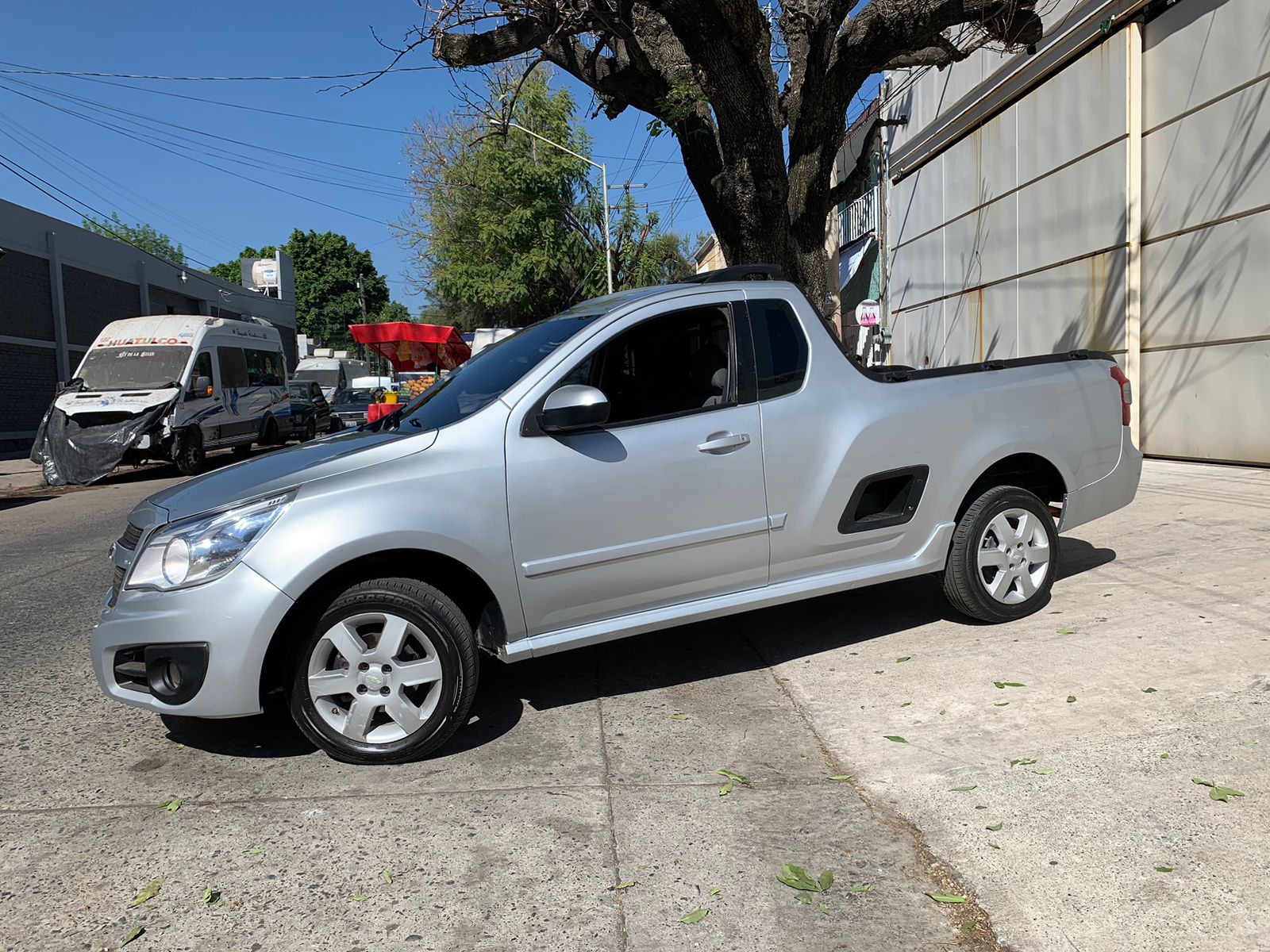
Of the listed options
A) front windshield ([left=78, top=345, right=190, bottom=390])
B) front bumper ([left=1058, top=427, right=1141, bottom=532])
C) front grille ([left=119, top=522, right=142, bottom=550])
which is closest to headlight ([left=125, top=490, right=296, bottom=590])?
front grille ([left=119, top=522, right=142, bottom=550])

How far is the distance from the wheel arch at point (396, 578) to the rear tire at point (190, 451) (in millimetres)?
13936

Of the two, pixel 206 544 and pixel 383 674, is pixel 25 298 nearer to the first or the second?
pixel 206 544

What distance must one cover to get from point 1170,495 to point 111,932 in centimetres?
915

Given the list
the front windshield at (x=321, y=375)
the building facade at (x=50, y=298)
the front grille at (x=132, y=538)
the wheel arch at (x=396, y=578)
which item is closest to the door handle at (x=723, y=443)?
the wheel arch at (x=396, y=578)

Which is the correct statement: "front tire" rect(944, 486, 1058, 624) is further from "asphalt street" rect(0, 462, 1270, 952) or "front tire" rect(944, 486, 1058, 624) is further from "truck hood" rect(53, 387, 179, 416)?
"truck hood" rect(53, 387, 179, 416)

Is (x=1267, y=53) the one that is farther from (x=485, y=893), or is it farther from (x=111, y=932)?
(x=111, y=932)

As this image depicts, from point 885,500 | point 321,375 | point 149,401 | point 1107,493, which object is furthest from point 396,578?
point 321,375

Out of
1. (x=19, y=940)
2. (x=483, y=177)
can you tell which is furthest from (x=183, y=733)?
(x=483, y=177)

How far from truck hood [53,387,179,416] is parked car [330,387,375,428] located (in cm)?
1081

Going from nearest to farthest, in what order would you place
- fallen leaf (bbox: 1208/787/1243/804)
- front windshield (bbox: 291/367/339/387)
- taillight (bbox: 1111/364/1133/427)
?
fallen leaf (bbox: 1208/787/1243/804) < taillight (bbox: 1111/364/1133/427) < front windshield (bbox: 291/367/339/387)

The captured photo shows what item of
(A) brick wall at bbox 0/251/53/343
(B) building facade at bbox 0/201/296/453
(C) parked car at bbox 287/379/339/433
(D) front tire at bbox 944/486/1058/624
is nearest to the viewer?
(D) front tire at bbox 944/486/1058/624

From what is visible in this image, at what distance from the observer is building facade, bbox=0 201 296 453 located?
79.3 ft

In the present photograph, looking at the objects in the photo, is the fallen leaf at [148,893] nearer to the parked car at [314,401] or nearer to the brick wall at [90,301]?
the parked car at [314,401]

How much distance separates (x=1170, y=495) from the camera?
9203mm
